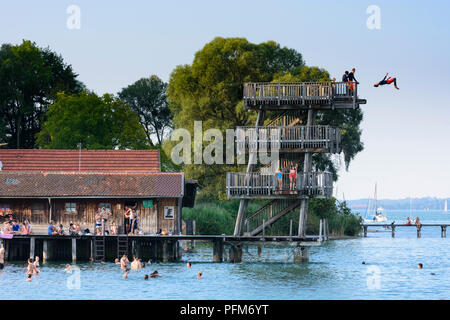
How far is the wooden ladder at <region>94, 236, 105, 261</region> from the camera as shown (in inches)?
2275

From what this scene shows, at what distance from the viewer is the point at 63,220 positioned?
197 feet

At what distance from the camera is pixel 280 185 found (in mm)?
55375

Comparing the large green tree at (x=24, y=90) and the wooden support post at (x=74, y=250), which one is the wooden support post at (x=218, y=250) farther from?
the large green tree at (x=24, y=90)

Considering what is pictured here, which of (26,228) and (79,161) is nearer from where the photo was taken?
(26,228)

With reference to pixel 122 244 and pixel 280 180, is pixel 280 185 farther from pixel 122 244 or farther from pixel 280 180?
pixel 122 244

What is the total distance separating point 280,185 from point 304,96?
555 centimetres

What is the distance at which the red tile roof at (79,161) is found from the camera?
6681 centimetres

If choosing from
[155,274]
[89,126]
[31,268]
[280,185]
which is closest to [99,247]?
[155,274]

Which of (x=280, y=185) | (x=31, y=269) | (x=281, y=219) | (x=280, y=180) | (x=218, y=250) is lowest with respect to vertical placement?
(x=31, y=269)

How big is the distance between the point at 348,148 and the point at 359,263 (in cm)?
2399

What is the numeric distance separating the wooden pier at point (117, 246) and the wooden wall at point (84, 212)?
47.6 inches

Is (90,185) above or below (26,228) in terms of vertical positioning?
above

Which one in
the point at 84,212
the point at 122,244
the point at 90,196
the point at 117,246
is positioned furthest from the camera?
the point at 84,212
